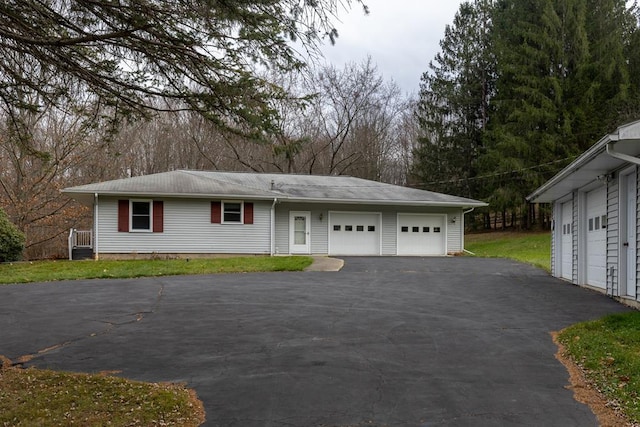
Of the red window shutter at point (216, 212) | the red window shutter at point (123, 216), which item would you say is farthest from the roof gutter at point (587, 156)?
the red window shutter at point (123, 216)

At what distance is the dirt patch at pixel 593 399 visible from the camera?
4.03 meters

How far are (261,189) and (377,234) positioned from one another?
211 inches

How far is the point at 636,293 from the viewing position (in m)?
8.59

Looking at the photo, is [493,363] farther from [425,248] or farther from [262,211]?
[425,248]

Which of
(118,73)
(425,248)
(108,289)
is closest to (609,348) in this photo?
(118,73)

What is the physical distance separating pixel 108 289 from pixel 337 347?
7.29 metres

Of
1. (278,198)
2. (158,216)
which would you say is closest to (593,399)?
(278,198)

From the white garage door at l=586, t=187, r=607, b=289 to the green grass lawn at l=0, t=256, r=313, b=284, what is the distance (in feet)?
25.7

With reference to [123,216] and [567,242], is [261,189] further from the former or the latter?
[567,242]

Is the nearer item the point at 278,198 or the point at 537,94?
the point at 278,198

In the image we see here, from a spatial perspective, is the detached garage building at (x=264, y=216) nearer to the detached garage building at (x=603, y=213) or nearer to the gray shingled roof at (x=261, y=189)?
the gray shingled roof at (x=261, y=189)

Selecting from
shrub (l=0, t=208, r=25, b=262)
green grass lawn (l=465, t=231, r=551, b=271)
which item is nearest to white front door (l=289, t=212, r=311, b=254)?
green grass lawn (l=465, t=231, r=551, b=271)

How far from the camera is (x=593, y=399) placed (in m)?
4.54

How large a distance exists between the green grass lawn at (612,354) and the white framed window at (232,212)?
1407cm
